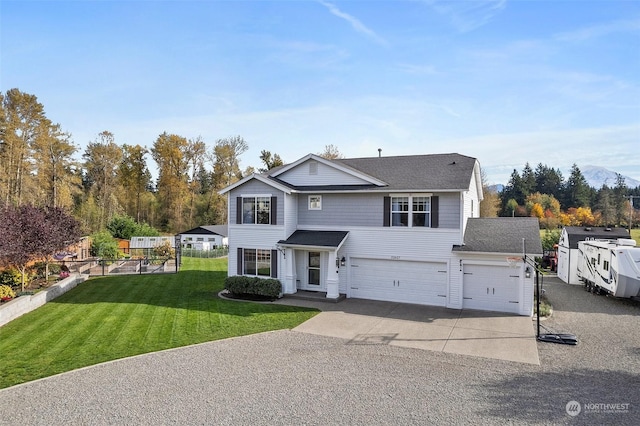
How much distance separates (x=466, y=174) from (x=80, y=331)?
1528 centimetres

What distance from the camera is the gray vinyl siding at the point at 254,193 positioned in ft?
57.0

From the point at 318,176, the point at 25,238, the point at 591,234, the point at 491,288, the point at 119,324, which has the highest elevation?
the point at 318,176

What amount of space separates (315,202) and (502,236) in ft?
26.8

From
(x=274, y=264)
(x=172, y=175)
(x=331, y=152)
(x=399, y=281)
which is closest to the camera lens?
(x=399, y=281)

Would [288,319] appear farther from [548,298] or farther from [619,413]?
[548,298]

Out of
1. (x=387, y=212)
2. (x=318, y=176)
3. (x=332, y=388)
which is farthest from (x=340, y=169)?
(x=332, y=388)

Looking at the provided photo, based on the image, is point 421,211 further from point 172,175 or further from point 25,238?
point 172,175

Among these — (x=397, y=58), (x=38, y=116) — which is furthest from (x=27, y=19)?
(x=38, y=116)

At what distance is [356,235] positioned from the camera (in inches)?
669

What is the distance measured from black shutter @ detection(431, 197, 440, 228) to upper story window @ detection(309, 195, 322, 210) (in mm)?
5158

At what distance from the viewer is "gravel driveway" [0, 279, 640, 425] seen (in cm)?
704

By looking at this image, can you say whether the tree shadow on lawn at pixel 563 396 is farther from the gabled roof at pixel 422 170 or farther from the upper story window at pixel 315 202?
the upper story window at pixel 315 202

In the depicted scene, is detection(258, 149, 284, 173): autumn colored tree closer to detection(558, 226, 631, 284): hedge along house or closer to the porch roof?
the porch roof

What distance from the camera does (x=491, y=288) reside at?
14875 millimetres
